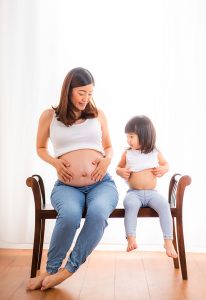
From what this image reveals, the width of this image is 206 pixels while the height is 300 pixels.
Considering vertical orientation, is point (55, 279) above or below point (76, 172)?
below

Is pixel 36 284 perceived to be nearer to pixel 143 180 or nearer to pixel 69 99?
pixel 143 180

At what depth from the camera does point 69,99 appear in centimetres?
262

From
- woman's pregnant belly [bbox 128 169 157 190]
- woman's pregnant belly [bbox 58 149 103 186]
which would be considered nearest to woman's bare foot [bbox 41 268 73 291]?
woman's pregnant belly [bbox 58 149 103 186]

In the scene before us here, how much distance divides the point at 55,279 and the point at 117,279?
45cm

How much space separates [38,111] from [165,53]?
1006 millimetres

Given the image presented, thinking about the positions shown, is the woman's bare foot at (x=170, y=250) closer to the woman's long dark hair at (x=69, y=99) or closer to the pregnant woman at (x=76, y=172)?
the pregnant woman at (x=76, y=172)

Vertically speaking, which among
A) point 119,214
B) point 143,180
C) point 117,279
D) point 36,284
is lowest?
point 117,279

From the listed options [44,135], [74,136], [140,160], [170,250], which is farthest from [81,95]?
[170,250]

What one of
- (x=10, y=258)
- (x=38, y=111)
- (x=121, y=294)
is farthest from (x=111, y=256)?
(x=38, y=111)

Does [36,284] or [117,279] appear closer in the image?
[36,284]

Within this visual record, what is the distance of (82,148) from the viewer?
255 cm

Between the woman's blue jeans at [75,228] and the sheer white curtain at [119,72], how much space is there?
967mm

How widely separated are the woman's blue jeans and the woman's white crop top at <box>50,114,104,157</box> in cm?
30

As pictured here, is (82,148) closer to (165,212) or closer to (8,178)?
(165,212)
